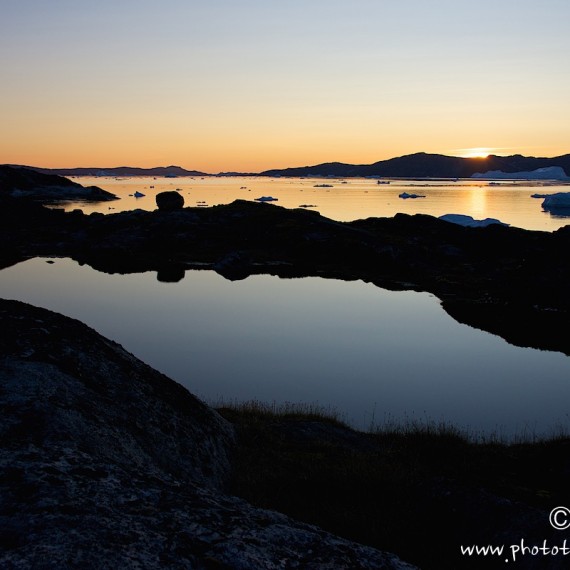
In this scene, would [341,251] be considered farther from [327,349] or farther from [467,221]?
[327,349]

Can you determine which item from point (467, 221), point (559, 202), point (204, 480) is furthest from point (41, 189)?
point (204, 480)

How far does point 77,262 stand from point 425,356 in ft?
157

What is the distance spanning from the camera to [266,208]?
8400 centimetres

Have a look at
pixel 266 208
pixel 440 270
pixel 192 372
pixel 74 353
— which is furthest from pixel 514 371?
pixel 266 208

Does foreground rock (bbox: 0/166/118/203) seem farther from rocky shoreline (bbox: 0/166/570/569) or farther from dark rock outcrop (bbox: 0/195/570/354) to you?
rocky shoreline (bbox: 0/166/570/569)

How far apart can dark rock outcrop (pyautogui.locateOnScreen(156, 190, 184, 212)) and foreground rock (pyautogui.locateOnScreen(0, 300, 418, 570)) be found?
77.1m

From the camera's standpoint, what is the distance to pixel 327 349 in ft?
106

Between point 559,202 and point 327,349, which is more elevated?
point 559,202

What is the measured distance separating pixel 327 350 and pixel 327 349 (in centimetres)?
22

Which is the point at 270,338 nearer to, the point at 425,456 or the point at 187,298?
the point at 187,298

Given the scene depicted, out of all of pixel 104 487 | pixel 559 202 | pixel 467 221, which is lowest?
pixel 104 487

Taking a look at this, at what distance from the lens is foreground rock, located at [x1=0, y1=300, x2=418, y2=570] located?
441 cm

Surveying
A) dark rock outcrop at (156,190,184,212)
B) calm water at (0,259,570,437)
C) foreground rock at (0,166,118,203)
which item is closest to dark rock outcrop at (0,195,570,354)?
dark rock outcrop at (156,190,184,212)

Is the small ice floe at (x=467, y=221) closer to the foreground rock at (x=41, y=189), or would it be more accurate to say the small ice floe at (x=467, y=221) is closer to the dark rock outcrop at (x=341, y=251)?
the dark rock outcrop at (x=341, y=251)
